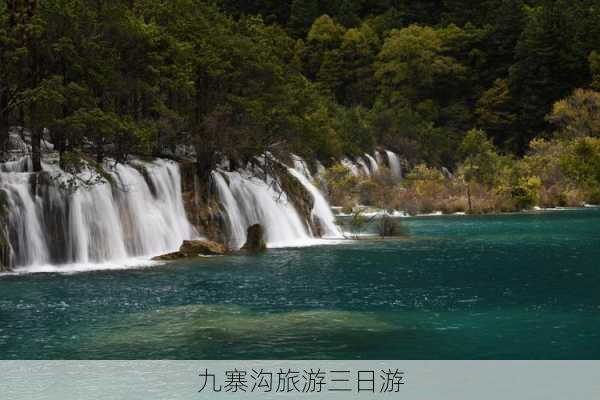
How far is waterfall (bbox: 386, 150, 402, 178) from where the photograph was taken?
3895 inches

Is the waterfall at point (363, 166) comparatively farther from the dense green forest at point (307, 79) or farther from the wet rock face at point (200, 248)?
the wet rock face at point (200, 248)

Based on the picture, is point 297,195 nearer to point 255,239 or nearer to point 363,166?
point 255,239

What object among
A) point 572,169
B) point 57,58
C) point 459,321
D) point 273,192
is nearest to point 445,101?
point 572,169

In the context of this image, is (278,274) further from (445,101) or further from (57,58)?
(445,101)

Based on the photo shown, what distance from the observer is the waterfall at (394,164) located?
98.9 meters

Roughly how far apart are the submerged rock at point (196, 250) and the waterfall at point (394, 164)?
59.4 meters

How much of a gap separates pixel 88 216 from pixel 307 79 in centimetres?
5812

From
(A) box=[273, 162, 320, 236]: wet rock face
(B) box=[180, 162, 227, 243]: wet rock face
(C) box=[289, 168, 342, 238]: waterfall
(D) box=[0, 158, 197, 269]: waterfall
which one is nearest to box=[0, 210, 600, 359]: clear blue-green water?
(D) box=[0, 158, 197, 269]: waterfall

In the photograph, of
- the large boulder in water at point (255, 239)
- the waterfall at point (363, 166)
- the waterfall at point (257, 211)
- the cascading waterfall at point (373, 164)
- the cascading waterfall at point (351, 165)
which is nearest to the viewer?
the large boulder in water at point (255, 239)

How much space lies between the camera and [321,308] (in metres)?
24.1

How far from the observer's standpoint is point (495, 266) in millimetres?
34219

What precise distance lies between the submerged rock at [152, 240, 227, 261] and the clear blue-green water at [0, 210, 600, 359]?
1.93m

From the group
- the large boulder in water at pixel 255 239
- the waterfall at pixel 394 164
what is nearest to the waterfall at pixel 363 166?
the waterfall at pixel 394 164

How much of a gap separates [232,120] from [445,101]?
8196 cm
